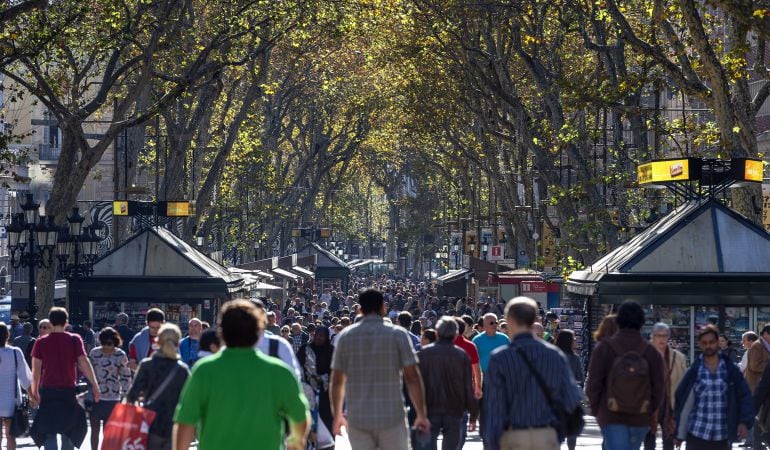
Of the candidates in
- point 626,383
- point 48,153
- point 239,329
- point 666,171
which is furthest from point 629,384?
point 48,153

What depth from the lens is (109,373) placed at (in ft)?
45.1

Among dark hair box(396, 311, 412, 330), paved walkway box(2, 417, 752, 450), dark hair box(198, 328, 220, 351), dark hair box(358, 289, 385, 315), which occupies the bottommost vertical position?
paved walkway box(2, 417, 752, 450)

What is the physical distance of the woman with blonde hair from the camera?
10578mm

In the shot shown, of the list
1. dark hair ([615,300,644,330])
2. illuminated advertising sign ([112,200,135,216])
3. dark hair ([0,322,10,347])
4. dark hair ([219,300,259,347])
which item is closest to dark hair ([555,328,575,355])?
dark hair ([0,322,10,347])

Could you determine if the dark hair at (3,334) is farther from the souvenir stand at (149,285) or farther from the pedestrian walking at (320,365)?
the souvenir stand at (149,285)

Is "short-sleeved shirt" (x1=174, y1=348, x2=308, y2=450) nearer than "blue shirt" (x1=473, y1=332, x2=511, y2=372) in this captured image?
Yes

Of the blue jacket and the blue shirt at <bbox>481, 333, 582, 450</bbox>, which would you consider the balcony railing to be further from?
the blue shirt at <bbox>481, 333, 582, 450</bbox>

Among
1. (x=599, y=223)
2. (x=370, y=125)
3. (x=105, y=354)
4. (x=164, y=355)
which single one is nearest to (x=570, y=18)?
(x=599, y=223)

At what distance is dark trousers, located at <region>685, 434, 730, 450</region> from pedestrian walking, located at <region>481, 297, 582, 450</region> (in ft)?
8.72

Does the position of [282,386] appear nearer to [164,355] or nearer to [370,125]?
[164,355]

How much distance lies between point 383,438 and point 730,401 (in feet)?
8.77

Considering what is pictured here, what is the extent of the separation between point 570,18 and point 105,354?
16.5m

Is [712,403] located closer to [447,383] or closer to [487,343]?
[447,383]

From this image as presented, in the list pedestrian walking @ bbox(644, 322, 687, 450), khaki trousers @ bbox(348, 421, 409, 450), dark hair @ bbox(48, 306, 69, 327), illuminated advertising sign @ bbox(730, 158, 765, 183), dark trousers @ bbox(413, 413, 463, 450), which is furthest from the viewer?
illuminated advertising sign @ bbox(730, 158, 765, 183)
